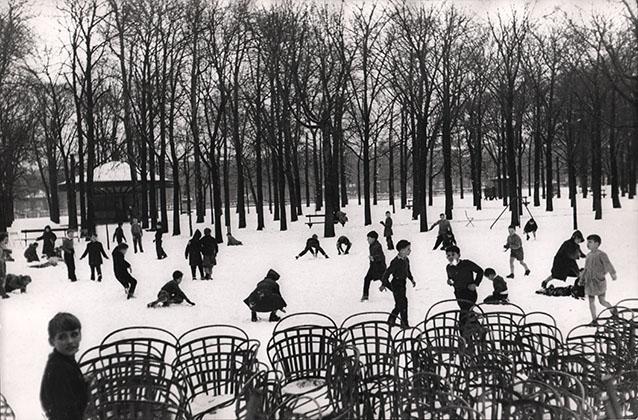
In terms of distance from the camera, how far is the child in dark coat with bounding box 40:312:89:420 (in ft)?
13.8

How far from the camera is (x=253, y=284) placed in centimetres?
1424

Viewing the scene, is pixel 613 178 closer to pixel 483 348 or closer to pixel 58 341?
pixel 483 348

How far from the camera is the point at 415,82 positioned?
24141mm

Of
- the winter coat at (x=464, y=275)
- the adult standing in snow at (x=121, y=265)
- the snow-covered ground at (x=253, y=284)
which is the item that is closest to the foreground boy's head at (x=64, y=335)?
the snow-covered ground at (x=253, y=284)

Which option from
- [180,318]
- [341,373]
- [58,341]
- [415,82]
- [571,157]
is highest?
[415,82]

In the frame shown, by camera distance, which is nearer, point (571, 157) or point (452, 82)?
point (571, 157)

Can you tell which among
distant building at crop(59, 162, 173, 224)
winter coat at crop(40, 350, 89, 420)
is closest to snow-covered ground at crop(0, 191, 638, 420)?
winter coat at crop(40, 350, 89, 420)

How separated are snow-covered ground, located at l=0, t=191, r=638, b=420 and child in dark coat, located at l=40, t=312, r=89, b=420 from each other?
2.63 metres

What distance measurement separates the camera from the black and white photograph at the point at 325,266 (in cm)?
489

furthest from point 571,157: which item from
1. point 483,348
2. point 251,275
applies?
point 483,348

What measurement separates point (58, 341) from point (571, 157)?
23616 millimetres

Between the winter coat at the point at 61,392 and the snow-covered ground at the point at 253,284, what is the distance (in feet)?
8.58

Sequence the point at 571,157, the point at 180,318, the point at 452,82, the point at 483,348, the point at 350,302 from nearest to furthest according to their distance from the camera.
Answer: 1. the point at 483,348
2. the point at 180,318
3. the point at 350,302
4. the point at 571,157
5. the point at 452,82

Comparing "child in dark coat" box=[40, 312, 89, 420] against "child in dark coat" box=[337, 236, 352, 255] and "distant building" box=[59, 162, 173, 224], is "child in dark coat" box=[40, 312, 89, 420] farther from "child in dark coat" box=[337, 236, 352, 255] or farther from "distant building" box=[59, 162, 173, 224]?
"distant building" box=[59, 162, 173, 224]
